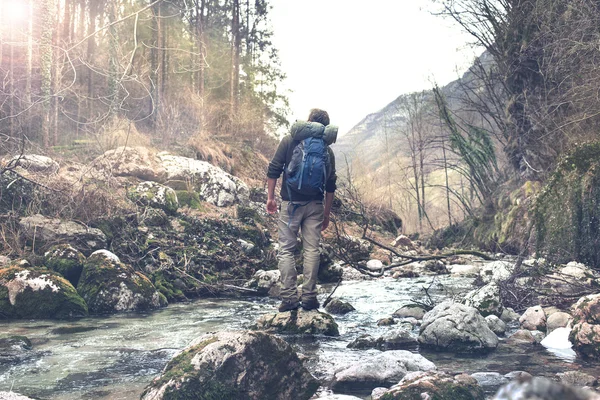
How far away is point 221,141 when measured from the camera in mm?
22125

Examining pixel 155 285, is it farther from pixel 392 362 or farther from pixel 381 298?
pixel 392 362

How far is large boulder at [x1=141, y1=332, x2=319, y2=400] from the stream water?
46 centimetres

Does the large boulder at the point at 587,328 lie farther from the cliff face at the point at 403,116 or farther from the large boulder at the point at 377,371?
the cliff face at the point at 403,116

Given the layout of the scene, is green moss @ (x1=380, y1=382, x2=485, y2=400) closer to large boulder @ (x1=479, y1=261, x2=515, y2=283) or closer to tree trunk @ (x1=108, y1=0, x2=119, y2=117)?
large boulder @ (x1=479, y1=261, x2=515, y2=283)

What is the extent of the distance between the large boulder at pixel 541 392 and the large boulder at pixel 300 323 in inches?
214

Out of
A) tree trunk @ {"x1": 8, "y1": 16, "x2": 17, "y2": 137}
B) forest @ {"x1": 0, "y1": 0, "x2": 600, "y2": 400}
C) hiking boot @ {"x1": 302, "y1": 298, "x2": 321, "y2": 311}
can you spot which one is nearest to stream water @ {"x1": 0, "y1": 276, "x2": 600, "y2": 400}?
forest @ {"x1": 0, "y1": 0, "x2": 600, "y2": 400}

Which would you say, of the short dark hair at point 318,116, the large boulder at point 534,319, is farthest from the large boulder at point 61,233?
the large boulder at point 534,319

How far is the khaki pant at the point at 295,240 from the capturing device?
635 cm

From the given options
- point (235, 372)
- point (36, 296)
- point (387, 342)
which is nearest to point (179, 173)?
point (36, 296)

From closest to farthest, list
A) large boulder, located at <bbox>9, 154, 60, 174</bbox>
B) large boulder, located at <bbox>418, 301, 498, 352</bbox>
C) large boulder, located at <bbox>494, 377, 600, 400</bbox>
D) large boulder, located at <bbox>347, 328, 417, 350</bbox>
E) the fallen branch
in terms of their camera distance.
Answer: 1. large boulder, located at <bbox>494, 377, 600, 400</bbox>
2. large boulder, located at <bbox>418, 301, 498, 352</bbox>
3. large boulder, located at <bbox>347, 328, 417, 350</bbox>
4. the fallen branch
5. large boulder, located at <bbox>9, 154, 60, 174</bbox>

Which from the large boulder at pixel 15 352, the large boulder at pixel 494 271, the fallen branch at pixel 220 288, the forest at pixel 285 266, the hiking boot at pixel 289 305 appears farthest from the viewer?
the large boulder at pixel 494 271

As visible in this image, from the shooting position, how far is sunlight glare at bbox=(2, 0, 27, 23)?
44.1ft

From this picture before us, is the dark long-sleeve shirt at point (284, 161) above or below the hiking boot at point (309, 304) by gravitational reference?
above

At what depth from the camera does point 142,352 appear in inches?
208
